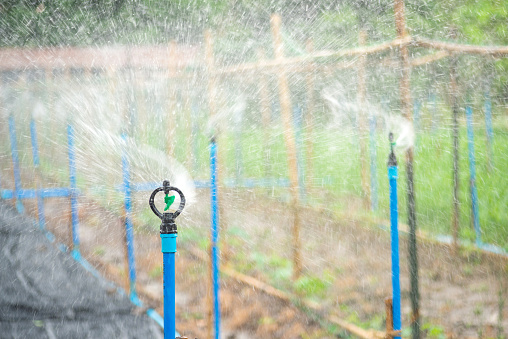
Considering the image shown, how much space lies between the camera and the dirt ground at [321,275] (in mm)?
3562

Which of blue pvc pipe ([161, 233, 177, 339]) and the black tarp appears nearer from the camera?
blue pvc pipe ([161, 233, 177, 339])

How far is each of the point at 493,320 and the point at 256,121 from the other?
6441mm

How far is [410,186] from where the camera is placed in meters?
2.90

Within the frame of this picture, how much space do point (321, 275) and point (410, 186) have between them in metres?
1.84

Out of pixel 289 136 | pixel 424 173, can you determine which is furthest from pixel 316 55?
pixel 424 173

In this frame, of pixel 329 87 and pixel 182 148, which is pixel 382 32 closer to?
pixel 329 87

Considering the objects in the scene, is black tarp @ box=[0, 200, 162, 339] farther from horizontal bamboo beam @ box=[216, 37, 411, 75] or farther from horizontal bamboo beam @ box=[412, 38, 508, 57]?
horizontal bamboo beam @ box=[412, 38, 508, 57]

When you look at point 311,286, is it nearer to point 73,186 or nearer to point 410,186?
point 410,186

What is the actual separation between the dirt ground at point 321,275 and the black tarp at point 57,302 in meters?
0.28

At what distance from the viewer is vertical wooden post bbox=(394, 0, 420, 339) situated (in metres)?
2.76

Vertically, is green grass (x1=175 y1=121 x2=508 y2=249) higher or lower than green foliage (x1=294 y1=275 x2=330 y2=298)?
higher

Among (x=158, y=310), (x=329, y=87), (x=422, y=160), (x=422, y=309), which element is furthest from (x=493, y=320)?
(x=422, y=160)

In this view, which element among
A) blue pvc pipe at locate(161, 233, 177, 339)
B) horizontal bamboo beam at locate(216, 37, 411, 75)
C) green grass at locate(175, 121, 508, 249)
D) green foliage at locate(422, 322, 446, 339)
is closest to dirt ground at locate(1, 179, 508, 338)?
green foliage at locate(422, 322, 446, 339)

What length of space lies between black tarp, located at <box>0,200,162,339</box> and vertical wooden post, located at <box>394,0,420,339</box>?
5.10 ft
